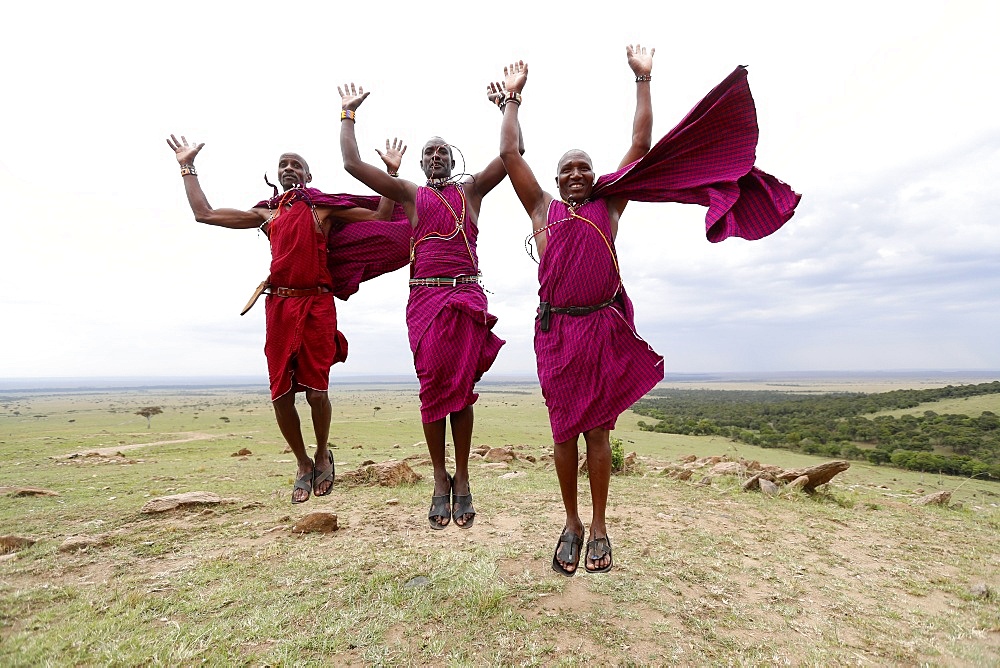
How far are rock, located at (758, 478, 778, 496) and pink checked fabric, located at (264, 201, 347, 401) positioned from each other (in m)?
7.99

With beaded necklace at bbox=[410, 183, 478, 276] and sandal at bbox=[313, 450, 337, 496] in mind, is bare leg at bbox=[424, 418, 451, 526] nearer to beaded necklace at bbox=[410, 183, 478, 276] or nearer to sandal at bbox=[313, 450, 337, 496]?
sandal at bbox=[313, 450, 337, 496]

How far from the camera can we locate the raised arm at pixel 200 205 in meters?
4.71

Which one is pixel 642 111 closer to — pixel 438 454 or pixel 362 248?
pixel 362 248

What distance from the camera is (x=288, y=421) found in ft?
15.3

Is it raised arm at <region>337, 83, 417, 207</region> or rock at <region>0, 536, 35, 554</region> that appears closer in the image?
raised arm at <region>337, 83, 417, 207</region>

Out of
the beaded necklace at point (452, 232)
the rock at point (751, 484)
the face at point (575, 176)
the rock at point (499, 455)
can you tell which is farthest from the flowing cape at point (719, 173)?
the rock at point (499, 455)

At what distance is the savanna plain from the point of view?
3.87 m

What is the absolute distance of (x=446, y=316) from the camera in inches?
165

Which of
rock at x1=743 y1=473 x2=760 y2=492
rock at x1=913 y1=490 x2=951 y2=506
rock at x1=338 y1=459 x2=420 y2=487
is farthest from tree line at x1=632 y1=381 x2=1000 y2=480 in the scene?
rock at x1=338 y1=459 x2=420 y2=487

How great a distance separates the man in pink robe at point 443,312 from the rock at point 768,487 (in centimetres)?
697

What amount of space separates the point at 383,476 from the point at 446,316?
6.25 metres

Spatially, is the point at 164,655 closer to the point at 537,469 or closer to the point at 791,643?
the point at 791,643

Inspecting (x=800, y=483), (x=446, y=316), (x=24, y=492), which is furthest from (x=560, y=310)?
(x=24, y=492)

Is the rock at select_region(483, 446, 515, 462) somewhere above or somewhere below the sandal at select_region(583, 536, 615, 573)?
below
